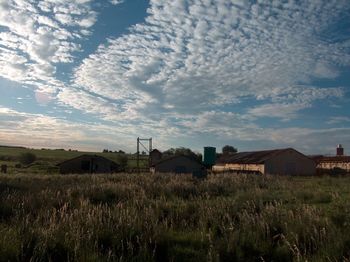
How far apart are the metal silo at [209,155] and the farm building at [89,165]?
14284mm

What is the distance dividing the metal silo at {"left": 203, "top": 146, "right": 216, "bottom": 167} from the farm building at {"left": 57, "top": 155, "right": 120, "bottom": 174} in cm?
1428

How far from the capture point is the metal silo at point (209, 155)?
5531 centimetres

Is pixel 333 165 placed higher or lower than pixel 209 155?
lower

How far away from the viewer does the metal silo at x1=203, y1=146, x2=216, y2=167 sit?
55312 millimetres

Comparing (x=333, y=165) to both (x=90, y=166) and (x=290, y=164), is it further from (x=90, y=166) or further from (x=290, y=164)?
(x=90, y=166)

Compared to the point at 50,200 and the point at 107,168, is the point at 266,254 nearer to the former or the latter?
the point at 50,200

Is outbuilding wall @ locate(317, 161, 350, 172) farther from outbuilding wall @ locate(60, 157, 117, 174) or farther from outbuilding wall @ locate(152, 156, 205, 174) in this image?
outbuilding wall @ locate(60, 157, 117, 174)

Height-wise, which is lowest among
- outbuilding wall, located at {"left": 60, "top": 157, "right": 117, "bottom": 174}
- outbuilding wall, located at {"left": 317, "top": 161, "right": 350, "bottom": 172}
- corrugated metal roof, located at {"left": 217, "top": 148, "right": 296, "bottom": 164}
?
outbuilding wall, located at {"left": 60, "top": 157, "right": 117, "bottom": 174}

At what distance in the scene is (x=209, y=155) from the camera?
56312 mm

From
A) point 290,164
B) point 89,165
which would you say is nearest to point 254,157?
point 290,164

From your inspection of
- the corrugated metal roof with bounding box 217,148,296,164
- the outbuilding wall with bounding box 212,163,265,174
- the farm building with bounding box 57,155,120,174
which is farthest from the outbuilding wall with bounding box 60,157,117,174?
the corrugated metal roof with bounding box 217,148,296,164

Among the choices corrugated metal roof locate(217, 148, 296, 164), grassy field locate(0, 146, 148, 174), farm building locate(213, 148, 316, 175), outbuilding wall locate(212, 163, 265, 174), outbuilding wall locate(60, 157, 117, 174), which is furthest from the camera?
grassy field locate(0, 146, 148, 174)

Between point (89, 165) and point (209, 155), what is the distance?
19.7 m

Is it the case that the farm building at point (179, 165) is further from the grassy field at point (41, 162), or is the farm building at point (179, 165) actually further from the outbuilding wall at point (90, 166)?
the grassy field at point (41, 162)
